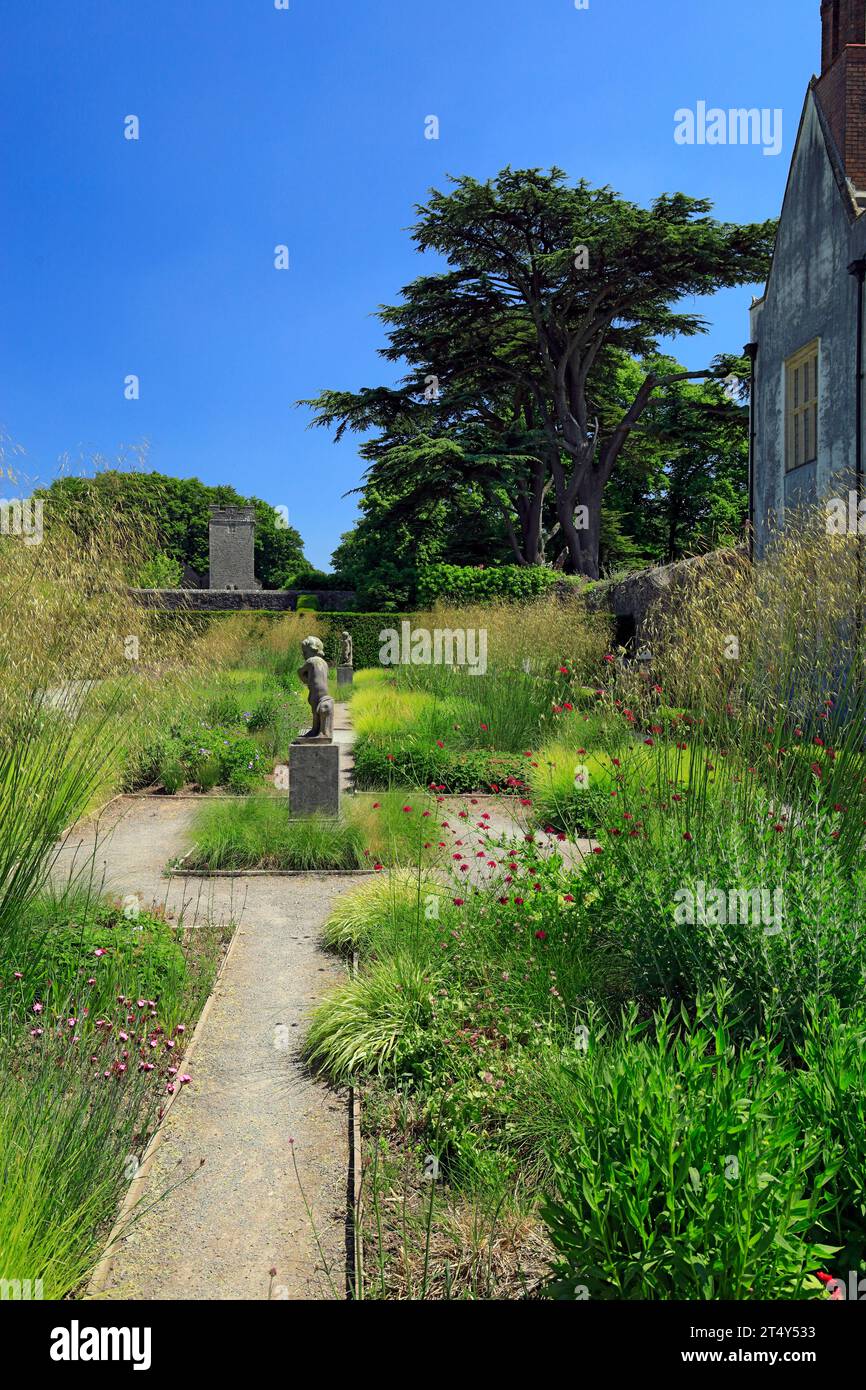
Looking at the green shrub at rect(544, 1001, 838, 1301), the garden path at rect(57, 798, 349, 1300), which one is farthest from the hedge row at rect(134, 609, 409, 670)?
the green shrub at rect(544, 1001, 838, 1301)

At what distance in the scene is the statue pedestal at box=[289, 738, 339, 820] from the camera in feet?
25.8

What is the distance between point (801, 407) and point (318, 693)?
10.3 meters

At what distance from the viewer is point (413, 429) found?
25797 millimetres

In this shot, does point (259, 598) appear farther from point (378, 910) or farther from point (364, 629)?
point (378, 910)

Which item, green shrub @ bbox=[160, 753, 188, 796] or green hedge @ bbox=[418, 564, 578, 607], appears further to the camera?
green hedge @ bbox=[418, 564, 578, 607]

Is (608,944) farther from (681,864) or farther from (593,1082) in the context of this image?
(593,1082)

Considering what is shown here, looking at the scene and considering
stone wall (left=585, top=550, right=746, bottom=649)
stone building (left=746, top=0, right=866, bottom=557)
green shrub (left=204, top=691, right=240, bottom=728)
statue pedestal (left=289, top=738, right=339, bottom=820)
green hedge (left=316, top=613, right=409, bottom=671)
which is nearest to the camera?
statue pedestal (left=289, top=738, right=339, bottom=820)

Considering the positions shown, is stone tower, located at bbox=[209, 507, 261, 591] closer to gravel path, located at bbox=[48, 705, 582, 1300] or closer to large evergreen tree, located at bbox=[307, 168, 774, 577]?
large evergreen tree, located at bbox=[307, 168, 774, 577]

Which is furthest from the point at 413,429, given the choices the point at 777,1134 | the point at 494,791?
the point at 777,1134

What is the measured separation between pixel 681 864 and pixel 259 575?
6041 centimetres

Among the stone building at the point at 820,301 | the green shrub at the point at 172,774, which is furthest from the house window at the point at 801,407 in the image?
the green shrub at the point at 172,774

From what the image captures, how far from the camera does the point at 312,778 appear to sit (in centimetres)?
790

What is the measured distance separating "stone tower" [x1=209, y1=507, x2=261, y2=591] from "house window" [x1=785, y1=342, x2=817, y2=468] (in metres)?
34.0

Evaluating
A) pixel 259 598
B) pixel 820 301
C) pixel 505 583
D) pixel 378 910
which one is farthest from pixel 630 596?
pixel 259 598
